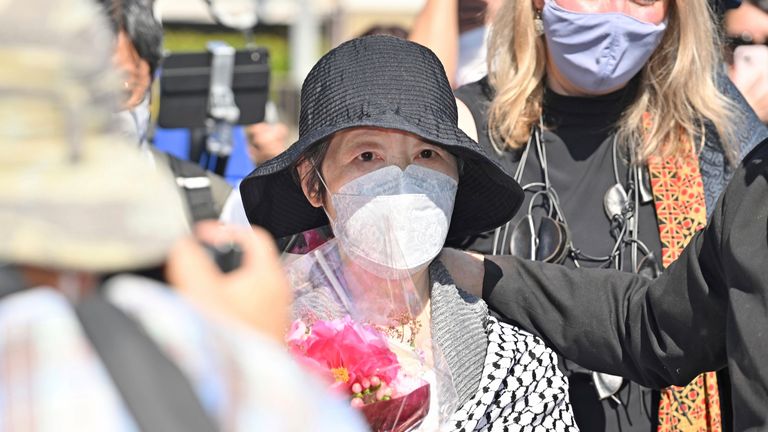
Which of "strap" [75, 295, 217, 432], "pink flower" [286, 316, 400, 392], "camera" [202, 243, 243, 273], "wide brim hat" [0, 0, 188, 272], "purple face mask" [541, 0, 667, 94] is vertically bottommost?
"pink flower" [286, 316, 400, 392]

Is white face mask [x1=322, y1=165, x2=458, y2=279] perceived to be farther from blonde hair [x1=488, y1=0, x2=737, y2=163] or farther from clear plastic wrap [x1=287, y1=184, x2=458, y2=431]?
blonde hair [x1=488, y1=0, x2=737, y2=163]

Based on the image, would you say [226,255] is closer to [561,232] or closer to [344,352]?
[344,352]

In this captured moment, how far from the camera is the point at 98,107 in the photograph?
1371mm

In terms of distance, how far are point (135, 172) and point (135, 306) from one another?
15cm

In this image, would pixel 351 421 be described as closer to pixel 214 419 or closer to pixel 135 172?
pixel 214 419

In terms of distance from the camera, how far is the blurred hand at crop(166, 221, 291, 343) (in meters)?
1.39

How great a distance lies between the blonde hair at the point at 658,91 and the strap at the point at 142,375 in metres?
2.25

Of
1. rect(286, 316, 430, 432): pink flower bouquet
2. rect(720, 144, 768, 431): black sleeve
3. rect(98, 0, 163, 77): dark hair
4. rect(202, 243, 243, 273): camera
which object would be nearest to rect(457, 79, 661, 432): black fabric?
rect(720, 144, 768, 431): black sleeve

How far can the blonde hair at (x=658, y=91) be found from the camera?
342cm

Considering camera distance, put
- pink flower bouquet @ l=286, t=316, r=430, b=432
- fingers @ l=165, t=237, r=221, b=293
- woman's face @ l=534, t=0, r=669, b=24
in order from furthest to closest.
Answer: woman's face @ l=534, t=0, r=669, b=24 < pink flower bouquet @ l=286, t=316, r=430, b=432 < fingers @ l=165, t=237, r=221, b=293

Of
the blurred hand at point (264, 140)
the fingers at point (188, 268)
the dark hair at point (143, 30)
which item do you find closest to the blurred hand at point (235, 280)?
the fingers at point (188, 268)

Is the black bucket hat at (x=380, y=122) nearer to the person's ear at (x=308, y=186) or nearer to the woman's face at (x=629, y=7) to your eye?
the person's ear at (x=308, y=186)

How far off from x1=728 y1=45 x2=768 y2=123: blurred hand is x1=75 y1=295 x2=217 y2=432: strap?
371 centimetres

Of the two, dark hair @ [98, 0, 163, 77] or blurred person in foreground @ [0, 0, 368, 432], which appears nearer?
blurred person in foreground @ [0, 0, 368, 432]
